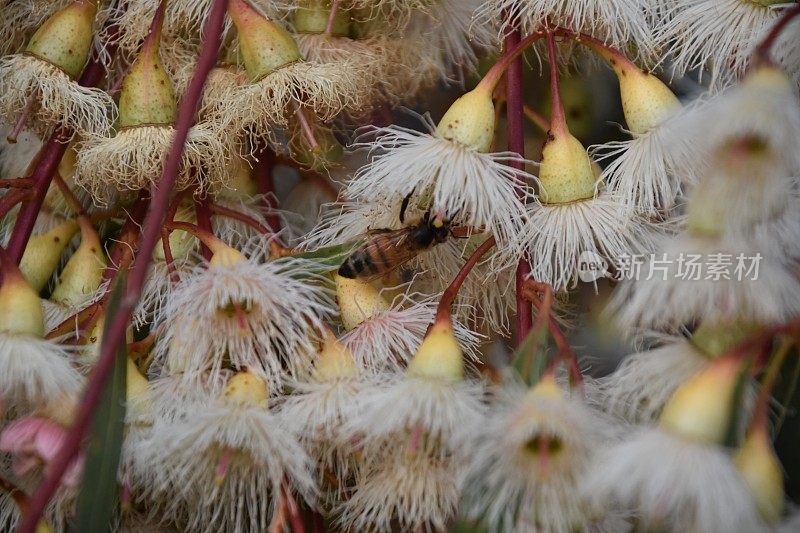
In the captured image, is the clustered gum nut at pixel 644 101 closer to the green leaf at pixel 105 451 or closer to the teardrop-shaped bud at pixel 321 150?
the teardrop-shaped bud at pixel 321 150

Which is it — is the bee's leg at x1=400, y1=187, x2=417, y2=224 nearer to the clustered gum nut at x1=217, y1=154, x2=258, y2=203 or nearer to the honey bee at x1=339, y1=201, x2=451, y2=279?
the honey bee at x1=339, y1=201, x2=451, y2=279

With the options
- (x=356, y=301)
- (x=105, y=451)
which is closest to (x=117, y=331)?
(x=105, y=451)

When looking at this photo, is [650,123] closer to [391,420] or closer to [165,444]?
[391,420]

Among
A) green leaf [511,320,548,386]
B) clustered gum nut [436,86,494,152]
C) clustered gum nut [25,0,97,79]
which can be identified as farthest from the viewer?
clustered gum nut [25,0,97,79]

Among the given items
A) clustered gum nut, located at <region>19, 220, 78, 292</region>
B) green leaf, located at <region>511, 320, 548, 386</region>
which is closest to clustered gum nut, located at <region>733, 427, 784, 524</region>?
green leaf, located at <region>511, 320, 548, 386</region>

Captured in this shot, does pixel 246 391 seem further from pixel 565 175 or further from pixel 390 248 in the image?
pixel 565 175

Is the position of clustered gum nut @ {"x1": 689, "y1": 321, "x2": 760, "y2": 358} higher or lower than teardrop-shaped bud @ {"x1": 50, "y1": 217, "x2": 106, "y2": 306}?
higher

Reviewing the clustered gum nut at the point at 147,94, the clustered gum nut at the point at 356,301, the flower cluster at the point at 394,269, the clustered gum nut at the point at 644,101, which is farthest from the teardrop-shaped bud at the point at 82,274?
the clustered gum nut at the point at 644,101
